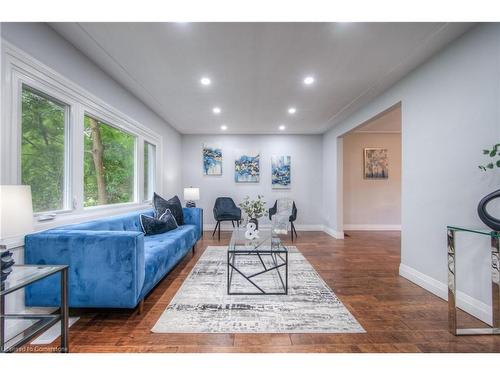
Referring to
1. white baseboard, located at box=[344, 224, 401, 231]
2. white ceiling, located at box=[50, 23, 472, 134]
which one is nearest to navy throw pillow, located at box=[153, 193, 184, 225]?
white ceiling, located at box=[50, 23, 472, 134]

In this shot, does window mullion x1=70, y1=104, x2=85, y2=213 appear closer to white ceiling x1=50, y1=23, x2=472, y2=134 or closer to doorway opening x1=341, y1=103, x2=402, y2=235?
white ceiling x1=50, y1=23, x2=472, y2=134

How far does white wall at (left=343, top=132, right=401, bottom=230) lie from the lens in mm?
6086

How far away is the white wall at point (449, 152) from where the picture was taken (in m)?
1.95

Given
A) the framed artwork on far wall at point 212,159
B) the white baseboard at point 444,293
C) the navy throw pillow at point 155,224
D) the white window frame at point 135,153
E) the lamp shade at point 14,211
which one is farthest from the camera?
the framed artwork on far wall at point 212,159

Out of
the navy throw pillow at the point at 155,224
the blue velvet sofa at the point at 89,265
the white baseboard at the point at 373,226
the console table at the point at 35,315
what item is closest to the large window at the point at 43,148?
the blue velvet sofa at the point at 89,265

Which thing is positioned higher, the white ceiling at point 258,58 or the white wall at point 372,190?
the white ceiling at point 258,58

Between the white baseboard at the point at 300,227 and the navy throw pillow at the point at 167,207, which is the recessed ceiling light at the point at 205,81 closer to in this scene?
the navy throw pillow at the point at 167,207

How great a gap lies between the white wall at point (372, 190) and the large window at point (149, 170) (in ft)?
15.1

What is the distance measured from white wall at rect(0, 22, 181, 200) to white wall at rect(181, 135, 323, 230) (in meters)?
1.84

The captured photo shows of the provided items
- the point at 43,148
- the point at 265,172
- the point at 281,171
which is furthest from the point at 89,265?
the point at 281,171

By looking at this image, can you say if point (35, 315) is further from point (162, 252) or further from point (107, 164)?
point (107, 164)

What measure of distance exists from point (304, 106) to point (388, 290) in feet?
9.77

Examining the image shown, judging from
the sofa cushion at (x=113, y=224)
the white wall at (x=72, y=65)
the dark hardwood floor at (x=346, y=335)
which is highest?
the white wall at (x=72, y=65)
